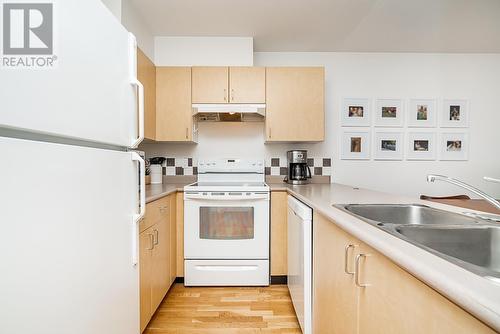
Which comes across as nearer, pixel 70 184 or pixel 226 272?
pixel 70 184

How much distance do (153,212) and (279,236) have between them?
1144 mm

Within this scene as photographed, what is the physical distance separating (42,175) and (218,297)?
187 cm

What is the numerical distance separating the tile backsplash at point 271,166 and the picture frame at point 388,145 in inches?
23.1

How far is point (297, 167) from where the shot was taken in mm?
2830

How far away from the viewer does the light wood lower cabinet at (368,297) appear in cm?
57

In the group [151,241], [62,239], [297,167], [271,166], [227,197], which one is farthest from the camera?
[271,166]

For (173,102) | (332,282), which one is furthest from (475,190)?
(173,102)

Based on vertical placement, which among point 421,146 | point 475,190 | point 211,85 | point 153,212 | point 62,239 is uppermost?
point 211,85

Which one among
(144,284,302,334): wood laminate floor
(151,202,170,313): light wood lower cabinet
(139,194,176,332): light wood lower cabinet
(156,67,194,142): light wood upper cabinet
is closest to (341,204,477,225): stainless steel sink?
(144,284,302,334): wood laminate floor

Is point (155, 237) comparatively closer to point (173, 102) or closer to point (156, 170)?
point (156, 170)

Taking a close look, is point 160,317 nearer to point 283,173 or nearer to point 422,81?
point 283,173

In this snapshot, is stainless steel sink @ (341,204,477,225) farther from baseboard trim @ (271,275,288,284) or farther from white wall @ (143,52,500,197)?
white wall @ (143,52,500,197)

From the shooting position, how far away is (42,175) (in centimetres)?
71

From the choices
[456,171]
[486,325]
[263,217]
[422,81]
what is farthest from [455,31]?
[486,325]
